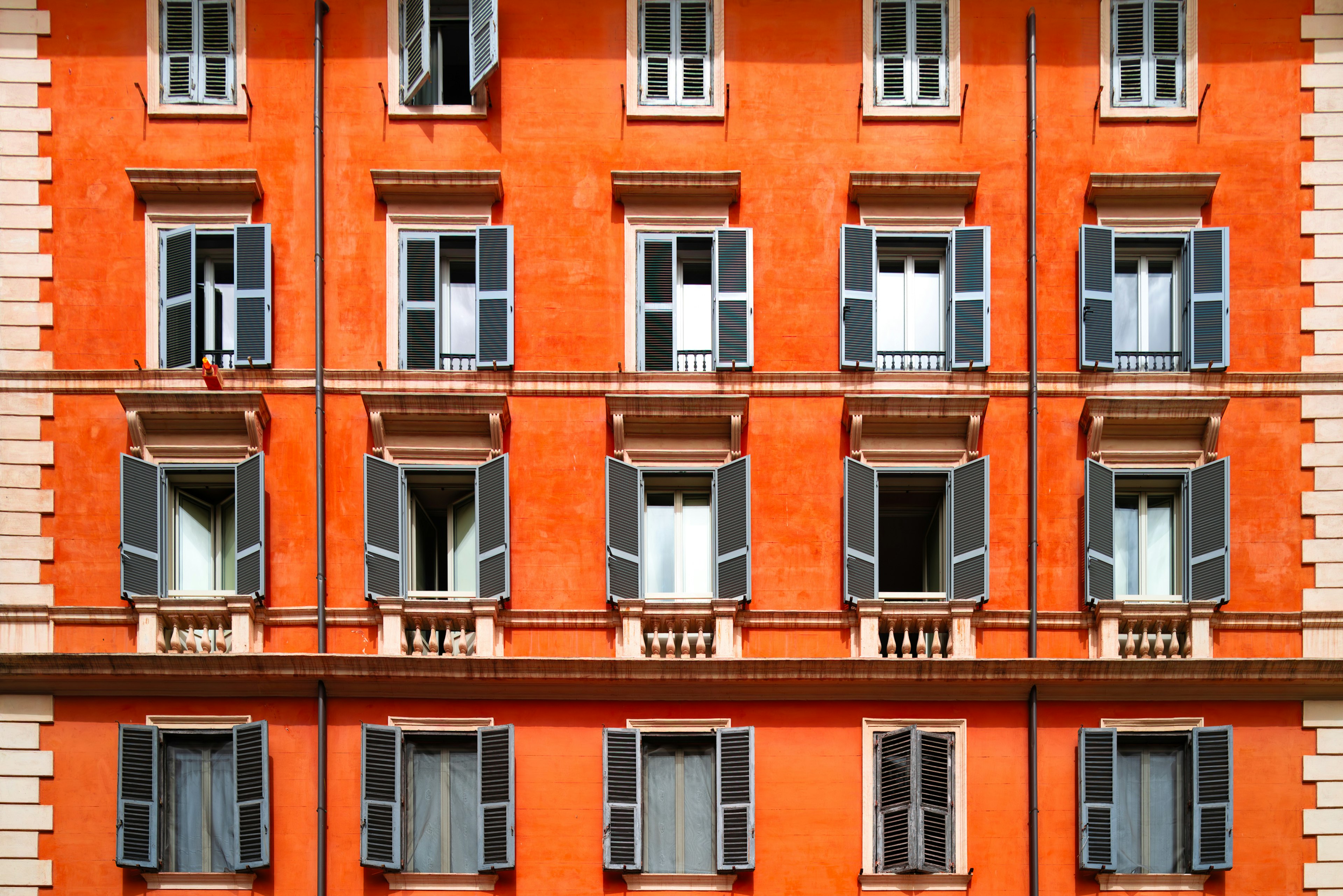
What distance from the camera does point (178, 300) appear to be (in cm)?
1686

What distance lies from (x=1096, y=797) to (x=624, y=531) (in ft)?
22.9

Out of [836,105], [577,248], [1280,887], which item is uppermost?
[836,105]

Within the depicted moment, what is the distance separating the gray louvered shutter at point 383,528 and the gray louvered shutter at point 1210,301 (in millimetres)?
10772

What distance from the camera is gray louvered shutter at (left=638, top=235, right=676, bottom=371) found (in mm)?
17000

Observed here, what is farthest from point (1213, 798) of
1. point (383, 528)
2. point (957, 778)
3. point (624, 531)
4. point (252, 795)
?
point (252, 795)

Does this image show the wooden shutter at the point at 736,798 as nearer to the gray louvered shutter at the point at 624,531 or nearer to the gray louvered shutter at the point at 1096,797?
the gray louvered shutter at the point at 624,531

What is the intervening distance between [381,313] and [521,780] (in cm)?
652

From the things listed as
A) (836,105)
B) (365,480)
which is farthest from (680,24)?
(365,480)

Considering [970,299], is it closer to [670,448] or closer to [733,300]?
[733,300]

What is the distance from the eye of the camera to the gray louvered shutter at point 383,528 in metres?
16.4

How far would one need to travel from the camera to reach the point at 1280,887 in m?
16.1

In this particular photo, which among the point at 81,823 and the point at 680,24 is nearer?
the point at 81,823

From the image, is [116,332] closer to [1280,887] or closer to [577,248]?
[577,248]

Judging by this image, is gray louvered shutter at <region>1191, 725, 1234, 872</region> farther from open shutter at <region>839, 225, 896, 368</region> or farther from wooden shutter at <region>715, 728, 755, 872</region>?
open shutter at <region>839, 225, 896, 368</region>
